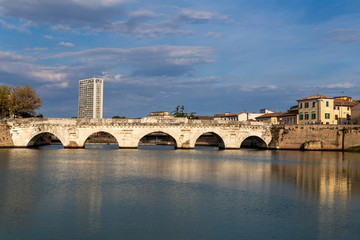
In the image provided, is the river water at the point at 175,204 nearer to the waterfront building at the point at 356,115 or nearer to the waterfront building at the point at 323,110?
the waterfront building at the point at 356,115

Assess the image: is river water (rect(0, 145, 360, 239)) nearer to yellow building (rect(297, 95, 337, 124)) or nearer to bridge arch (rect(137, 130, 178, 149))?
yellow building (rect(297, 95, 337, 124))

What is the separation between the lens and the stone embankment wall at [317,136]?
6000 cm

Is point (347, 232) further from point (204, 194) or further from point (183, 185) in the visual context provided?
point (183, 185)

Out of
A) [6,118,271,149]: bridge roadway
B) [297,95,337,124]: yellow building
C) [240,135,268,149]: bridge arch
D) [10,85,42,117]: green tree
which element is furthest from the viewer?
[297,95,337,124]: yellow building

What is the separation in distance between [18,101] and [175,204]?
185 feet

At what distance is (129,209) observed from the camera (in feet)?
57.7

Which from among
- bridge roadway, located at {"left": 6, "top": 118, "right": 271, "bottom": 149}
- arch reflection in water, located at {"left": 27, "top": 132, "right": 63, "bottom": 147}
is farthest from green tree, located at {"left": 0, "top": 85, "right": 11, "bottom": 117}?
bridge roadway, located at {"left": 6, "top": 118, "right": 271, "bottom": 149}

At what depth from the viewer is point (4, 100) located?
209 ft

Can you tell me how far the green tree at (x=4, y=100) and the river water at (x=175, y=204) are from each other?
124 feet

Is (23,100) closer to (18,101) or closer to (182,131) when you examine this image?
(18,101)

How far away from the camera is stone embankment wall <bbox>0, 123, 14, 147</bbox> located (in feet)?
184

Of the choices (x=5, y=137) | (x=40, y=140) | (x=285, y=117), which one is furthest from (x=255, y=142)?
(x=5, y=137)

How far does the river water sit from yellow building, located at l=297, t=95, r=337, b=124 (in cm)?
4640

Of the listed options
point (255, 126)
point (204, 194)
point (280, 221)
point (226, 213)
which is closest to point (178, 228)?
point (226, 213)
